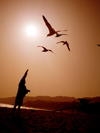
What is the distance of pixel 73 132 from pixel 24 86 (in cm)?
279

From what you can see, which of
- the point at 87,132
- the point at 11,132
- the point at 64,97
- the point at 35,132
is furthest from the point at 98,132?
the point at 64,97

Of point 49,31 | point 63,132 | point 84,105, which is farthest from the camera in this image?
point 84,105

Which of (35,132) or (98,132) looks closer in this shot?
(35,132)

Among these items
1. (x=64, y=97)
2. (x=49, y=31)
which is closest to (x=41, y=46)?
(x=49, y=31)

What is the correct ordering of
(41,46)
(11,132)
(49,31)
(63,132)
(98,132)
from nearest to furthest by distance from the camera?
(11,132), (63,132), (98,132), (49,31), (41,46)

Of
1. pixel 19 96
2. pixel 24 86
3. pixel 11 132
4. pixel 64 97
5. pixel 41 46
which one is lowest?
pixel 64 97

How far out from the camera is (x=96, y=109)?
43.5 ft

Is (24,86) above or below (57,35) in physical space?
below

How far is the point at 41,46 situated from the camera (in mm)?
11062

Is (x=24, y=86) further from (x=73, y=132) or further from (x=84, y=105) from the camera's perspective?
(x=84, y=105)

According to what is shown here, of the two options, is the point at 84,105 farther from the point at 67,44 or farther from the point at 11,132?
the point at 11,132

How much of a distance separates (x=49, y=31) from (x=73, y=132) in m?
7.65

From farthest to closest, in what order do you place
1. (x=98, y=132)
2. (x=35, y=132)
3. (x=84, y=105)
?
1. (x=84, y=105)
2. (x=98, y=132)
3. (x=35, y=132)

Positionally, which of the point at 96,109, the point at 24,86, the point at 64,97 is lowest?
the point at 64,97
